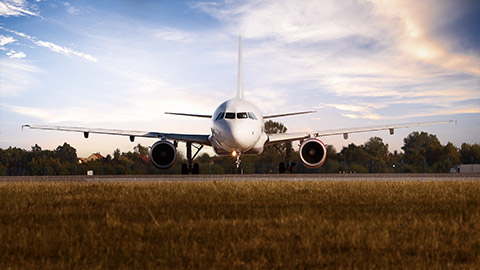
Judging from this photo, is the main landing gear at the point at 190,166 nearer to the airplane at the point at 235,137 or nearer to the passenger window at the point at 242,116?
the airplane at the point at 235,137

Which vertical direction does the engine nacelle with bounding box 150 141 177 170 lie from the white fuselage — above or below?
below

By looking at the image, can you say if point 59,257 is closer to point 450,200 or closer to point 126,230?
point 126,230

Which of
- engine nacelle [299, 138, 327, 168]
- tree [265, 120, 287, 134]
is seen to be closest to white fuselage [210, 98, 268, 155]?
engine nacelle [299, 138, 327, 168]

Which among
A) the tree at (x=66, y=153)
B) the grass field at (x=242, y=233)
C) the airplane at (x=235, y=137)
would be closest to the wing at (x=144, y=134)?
the airplane at (x=235, y=137)

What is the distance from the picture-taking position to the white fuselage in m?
23.4

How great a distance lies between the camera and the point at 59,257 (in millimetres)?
5141

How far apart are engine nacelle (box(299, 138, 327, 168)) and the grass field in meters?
14.7

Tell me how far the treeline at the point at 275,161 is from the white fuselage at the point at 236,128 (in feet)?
16.1

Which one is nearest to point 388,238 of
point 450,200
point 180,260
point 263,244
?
point 263,244

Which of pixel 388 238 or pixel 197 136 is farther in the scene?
pixel 197 136

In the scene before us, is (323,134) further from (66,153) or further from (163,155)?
(66,153)

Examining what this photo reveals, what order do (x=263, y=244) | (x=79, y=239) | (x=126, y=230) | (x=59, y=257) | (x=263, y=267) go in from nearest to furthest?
(x=263, y=267) → (x=59, y=257) → (x=263, y=244) → (x=79, y=239) → (x=126, y=230)

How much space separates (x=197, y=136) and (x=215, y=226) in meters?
21.6

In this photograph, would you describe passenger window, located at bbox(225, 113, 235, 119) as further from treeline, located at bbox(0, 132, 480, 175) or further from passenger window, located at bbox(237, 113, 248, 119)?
treeline, located at bbox(0, 132, 480, 175)
